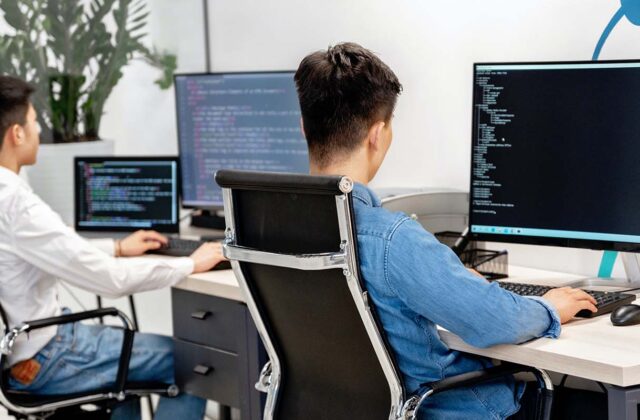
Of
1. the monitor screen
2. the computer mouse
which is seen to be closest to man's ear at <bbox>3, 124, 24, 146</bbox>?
the monitor screen

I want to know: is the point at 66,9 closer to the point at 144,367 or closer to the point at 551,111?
the point at 144,367

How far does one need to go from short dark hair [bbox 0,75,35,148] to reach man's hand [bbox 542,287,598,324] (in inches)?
63.8

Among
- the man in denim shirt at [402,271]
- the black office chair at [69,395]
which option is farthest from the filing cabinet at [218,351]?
the man in denim shirt at [402,271]

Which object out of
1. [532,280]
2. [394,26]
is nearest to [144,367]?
[532,280]

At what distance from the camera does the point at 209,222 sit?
342 cm

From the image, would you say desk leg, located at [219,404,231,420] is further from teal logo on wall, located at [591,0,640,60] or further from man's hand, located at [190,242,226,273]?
teal logo on wall, located at [591,0,640,60]

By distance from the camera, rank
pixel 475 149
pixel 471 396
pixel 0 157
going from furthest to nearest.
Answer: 1. pixel 0 157
2. pixel 475 149
3. pixel 471 396

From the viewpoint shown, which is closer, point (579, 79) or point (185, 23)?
point (579, 79)

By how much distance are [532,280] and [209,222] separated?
1.32 metres

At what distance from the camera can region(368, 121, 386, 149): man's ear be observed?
73.7 inches

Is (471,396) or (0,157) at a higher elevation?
(0,157)

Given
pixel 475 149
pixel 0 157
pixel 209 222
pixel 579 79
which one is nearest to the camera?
pixel 579 79

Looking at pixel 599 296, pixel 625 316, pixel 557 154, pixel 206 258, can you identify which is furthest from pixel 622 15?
pixel 206 258

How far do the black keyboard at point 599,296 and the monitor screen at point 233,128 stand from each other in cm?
108
